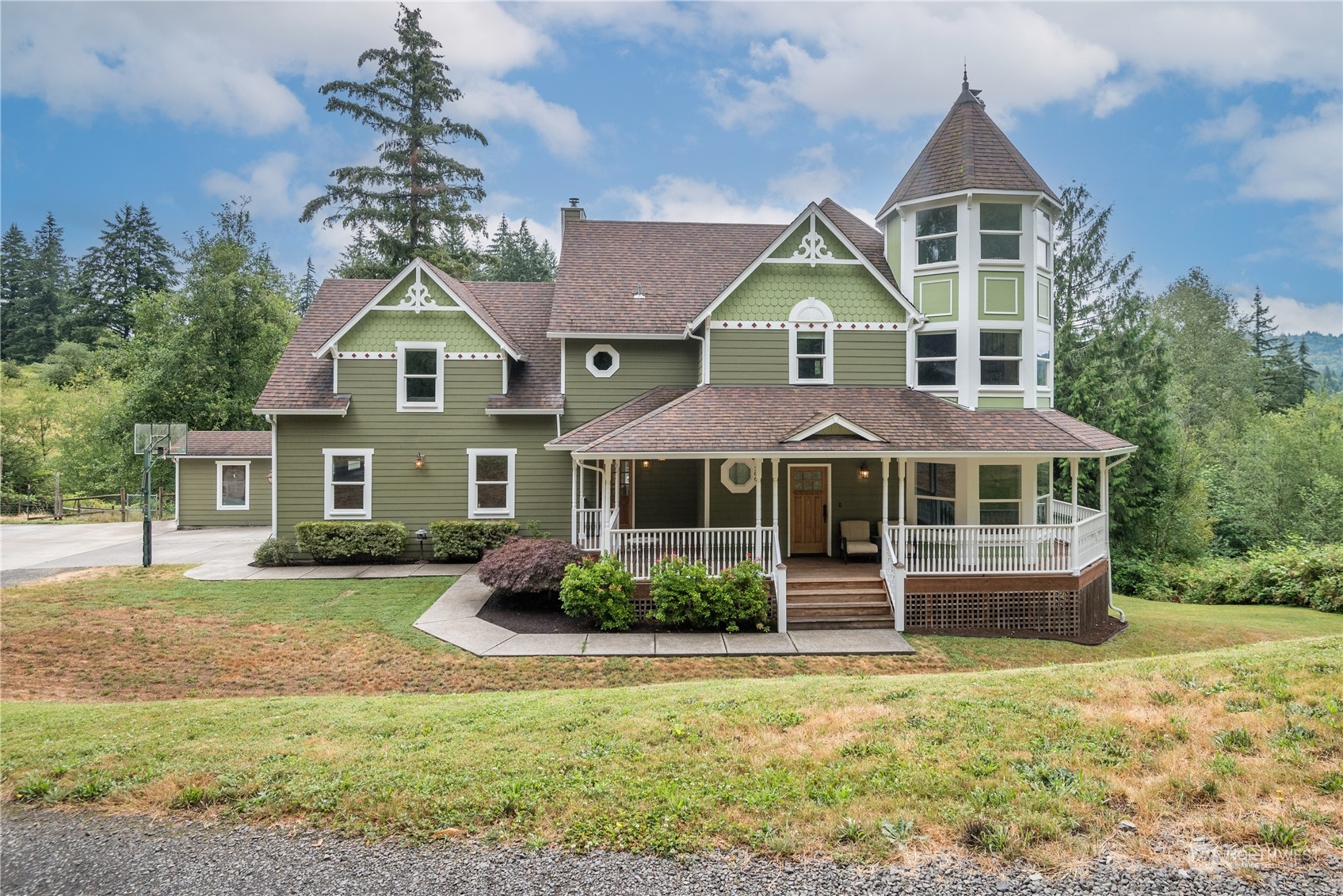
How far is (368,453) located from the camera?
16.2 m

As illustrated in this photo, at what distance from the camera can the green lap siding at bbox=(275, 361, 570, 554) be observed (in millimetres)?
16094

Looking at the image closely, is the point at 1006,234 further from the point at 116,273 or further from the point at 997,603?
the point at 116,273

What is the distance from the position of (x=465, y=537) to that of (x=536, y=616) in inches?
197

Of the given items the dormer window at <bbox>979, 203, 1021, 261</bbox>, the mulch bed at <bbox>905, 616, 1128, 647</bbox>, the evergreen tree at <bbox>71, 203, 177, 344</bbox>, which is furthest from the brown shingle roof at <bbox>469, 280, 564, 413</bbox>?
the evergreen tree at <bbox>71, 203, 177, 344</bbox>

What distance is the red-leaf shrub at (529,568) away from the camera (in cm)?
1173

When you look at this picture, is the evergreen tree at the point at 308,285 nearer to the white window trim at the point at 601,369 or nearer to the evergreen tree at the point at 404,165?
the evergreen tree at the point at 404,165

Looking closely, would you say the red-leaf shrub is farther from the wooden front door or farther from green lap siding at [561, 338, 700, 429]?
the wooden front door

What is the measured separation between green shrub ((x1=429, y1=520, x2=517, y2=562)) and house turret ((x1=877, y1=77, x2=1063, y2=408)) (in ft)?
34.3

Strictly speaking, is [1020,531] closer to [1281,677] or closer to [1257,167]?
[1281,677]

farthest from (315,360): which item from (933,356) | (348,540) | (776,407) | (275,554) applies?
(933,356)

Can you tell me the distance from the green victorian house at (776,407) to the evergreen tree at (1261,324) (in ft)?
167

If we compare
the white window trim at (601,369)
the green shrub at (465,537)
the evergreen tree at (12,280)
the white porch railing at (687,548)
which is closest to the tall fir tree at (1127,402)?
the white porch railing at (687,548)

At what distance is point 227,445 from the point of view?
76.2 ft

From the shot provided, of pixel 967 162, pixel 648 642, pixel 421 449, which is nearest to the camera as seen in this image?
pixel 648 642
